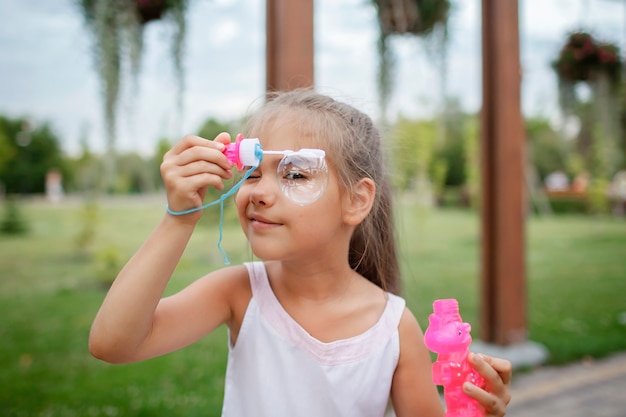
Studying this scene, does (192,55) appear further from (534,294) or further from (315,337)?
(534,294)

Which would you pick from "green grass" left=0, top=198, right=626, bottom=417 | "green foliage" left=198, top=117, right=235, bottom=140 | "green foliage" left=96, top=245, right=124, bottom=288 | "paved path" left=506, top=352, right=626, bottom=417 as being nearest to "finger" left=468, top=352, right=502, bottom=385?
"green grass" left=0, top=198, right=626, bottom=417

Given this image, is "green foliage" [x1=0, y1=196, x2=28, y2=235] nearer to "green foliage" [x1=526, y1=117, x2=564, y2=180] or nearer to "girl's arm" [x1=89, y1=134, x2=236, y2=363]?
"girl's arm" [x1=89, y1=134, x2=236, y2=363]

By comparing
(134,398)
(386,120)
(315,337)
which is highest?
(386,120)

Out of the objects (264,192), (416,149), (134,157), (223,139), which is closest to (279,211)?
(264,192)

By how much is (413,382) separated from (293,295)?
351mm

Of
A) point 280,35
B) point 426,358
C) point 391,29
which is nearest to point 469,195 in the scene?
point 391,29

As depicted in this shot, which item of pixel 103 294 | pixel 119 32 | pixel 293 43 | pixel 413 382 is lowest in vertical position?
pixel 103 294

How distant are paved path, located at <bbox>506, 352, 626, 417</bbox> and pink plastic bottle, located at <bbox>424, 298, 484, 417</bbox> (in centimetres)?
244

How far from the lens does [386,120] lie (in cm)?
412

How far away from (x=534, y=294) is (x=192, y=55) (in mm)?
4257

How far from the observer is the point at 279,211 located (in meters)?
1.20

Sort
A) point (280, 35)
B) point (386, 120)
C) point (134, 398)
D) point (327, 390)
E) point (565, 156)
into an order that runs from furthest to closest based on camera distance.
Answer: point (565, 156), point (386, 120), point (134, 398), point (280, 35), point (327, 390)

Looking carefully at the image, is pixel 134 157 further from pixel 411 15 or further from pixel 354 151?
pixel 354 151

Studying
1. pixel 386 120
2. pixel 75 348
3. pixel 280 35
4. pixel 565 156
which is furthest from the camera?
pixel 565 156
